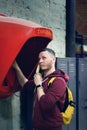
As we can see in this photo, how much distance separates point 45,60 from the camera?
374cm

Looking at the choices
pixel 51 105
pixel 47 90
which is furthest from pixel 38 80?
pixel 51 105

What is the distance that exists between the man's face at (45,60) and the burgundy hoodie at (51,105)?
0.10 metres

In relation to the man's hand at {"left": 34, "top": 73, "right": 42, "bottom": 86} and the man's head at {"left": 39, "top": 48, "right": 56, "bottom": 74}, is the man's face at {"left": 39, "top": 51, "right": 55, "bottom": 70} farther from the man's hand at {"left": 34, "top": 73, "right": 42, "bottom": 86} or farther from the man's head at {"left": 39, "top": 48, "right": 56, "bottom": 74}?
the man's hand at {"left": 34, "top": 73, "right": 42, "bottom": 86}

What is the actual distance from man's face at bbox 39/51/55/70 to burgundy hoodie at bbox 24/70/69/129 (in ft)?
0.33

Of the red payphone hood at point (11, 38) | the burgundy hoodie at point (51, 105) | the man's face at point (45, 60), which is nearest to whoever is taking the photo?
the red payphone hood at point (11, 38)

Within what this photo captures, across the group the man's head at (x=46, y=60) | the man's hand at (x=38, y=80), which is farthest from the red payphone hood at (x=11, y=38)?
the man's hand at (x=38, y=80)

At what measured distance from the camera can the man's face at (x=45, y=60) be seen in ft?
12.3

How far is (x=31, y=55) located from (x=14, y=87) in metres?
0.41

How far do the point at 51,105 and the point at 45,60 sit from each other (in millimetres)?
457

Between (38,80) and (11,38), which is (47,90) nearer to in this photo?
(38,80)

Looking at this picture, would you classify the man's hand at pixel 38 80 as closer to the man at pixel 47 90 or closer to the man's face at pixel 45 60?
the man at pixel 47 90

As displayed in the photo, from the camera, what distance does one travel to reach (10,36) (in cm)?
335

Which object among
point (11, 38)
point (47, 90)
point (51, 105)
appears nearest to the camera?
point (11, 38)

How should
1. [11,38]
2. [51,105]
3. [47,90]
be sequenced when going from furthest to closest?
1. [47,90]
2. [51,105]
3. [11,38]
